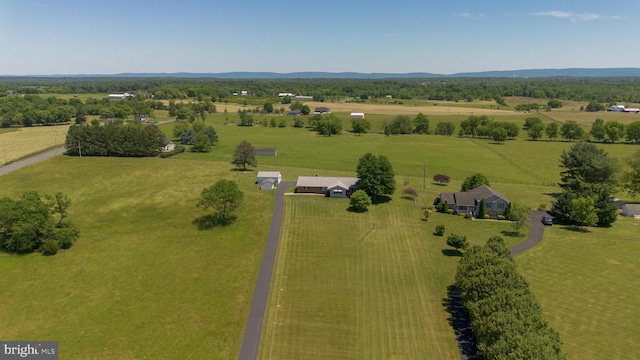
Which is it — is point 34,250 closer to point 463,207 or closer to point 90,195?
point 90,195

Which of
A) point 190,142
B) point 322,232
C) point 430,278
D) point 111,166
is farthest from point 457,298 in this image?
point 190,142

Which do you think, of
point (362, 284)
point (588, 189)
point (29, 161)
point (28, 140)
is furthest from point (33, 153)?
point (588, 189)

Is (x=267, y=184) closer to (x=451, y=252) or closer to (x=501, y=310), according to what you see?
(x=451, y=252)

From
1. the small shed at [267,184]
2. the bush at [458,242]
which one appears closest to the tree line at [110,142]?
the small shed at [267,184]

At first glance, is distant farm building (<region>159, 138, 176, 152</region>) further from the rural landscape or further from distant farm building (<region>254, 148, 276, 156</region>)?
distant farm building (<region>254, 148, 276, 156</region>)

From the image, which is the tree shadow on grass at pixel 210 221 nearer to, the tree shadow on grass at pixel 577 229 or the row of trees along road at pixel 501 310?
the row of trees along road at pixel 501 310

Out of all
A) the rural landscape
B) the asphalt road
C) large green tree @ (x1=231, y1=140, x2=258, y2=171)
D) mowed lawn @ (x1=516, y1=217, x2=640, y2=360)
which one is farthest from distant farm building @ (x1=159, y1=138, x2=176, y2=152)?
mowed lawn @ (x1=516, y1=217, x2=640, y2=360)
